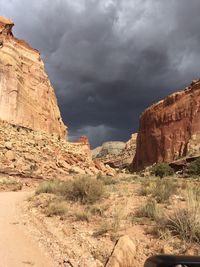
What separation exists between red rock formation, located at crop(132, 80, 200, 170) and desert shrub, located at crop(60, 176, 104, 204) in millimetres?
48097

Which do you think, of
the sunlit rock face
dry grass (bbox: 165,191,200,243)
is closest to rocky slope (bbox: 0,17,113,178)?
the sunlit rock face

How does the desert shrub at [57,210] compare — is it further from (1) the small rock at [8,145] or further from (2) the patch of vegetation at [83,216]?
(1) the small rock at [8,145]

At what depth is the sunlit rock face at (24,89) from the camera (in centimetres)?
5516

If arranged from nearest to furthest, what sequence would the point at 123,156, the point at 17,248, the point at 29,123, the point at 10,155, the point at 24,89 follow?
1. the point at 17,248
2. the point at 10,155
3. the point at 29,123
4. the point at 24,89
5. the point at 123,156

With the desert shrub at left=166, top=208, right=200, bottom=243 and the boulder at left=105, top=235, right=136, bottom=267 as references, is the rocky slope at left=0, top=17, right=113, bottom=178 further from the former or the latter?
the boulder at left=105, top=235, right=136, bottom=267

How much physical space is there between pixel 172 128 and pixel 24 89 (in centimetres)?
2865

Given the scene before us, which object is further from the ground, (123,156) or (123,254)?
(123,156)

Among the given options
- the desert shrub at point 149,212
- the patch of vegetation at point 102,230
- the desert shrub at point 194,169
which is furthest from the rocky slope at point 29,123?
the patch of vegetation at point 102,230

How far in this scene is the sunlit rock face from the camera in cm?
5516

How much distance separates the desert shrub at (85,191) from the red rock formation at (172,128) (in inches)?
1894

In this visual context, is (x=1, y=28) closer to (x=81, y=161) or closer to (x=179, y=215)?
(x=81, y=161)

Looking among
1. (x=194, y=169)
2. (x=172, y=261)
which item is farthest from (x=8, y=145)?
(x=172, y=261)

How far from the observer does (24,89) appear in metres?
60.2

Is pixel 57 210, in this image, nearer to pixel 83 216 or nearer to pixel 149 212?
pixel 83 216
